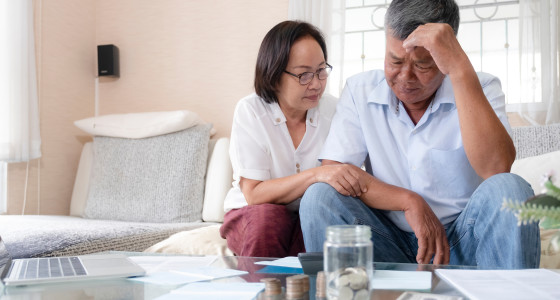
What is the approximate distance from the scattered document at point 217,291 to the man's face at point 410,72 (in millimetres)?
749

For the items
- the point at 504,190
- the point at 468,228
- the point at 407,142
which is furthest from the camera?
the point at 407,142

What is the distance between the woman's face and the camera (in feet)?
5.66

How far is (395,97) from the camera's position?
150cm

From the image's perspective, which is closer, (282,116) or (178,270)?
(178,270)

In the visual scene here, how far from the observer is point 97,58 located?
3.19 meters

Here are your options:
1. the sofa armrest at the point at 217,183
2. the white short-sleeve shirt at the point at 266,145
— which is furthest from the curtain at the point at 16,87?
the white short-sleeve shirt at the point at 266,145

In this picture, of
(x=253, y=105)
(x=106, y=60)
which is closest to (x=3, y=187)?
(x=106, y=60)

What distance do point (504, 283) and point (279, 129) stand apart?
1040 millimetres

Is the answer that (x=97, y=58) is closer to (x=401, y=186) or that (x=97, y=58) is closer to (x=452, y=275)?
(x=401, y=186)

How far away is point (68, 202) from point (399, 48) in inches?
91.9

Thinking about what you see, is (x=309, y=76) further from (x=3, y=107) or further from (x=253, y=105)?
(x=3, y=107)

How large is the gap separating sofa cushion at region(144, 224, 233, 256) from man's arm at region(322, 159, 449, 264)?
62 centimetres

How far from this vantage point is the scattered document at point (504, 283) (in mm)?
730

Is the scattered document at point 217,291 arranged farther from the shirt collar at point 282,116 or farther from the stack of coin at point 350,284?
the shirt collar at point 282,116
